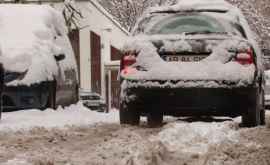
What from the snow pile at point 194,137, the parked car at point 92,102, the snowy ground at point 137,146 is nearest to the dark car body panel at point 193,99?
the snowy ground at point 137,146

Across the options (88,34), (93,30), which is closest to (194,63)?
(88,34)

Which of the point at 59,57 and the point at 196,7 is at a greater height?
the point at 196,7

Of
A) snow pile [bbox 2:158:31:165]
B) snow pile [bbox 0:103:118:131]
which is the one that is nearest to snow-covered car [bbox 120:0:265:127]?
snow pile [bbox 0:103:118:131]

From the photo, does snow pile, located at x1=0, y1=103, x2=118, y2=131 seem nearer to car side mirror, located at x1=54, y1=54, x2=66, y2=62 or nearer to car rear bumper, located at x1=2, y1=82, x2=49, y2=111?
car rear bumper, located at x1=2, y1=82, x2=49, y2=111

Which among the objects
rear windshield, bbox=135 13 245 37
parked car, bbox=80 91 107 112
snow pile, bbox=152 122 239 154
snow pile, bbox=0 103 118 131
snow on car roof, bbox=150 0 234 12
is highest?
snow on car roof, bbox=150 0 234 12

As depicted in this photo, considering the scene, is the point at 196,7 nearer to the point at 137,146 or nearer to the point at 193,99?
the point at 193,99

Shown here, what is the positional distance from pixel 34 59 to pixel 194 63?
382 centimetres

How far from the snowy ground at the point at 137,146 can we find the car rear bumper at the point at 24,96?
7.91 ft

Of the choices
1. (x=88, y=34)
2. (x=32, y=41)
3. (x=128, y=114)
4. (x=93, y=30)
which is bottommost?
→ (x=88, y=34)

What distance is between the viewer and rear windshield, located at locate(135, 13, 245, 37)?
30.1 ft

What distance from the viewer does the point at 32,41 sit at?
481 inches

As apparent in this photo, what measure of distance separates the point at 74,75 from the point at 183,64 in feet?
19.1

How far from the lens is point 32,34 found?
12.5 meters

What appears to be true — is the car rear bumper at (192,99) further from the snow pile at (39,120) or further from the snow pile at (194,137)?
the snow pile at (39,120)
